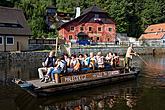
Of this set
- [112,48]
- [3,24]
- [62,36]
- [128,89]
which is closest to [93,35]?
[62,36]

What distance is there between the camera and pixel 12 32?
45531 mm

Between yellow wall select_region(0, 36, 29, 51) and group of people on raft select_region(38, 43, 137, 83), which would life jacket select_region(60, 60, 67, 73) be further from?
yellow wall select_region(0, 36, 29, 51)

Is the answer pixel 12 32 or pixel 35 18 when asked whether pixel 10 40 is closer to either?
pixel 12 32

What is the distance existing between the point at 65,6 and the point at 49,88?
8460cm

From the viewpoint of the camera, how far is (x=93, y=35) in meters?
68.6

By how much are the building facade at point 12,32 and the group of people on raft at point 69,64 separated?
81.5 ft

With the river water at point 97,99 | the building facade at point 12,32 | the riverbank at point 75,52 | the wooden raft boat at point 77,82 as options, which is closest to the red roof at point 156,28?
the riverbank at point 75,52

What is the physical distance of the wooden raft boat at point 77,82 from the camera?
1720 cm

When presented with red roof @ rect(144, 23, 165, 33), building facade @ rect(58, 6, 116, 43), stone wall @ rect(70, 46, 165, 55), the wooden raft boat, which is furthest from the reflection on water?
red roof @ rect(144, 23, 165, 33)

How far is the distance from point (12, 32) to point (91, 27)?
1038 inches

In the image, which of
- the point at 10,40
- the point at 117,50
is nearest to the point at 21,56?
the point at 10,40

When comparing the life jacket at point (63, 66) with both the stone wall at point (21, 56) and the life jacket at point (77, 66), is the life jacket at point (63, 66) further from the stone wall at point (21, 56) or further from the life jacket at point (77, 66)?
the stone wall at point (21, 56)

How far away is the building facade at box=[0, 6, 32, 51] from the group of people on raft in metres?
24.8

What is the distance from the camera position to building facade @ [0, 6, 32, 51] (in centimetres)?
4462
